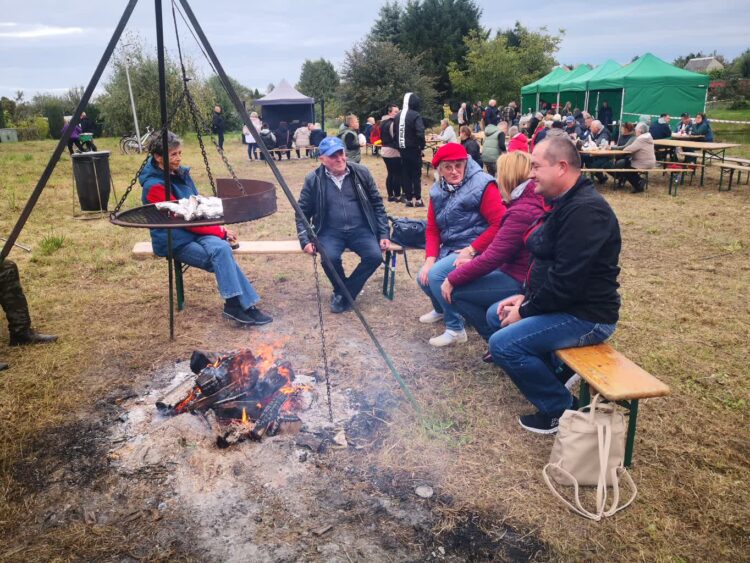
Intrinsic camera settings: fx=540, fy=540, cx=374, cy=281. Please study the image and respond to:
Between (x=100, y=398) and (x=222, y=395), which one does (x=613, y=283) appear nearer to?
(x=222, y=395)

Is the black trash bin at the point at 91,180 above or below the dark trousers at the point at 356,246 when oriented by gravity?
above

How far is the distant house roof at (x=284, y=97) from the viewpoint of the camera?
2417 centimetres

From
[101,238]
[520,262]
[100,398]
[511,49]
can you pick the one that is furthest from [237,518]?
[511,49]

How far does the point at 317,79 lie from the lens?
5422 cm

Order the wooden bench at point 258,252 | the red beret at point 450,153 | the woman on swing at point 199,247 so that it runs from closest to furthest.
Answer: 1. the red beret at point 450,153
2. the woman on swing at point 199,247
3. the wooden bench at point 258,252

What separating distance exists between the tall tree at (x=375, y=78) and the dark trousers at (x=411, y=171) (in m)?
14.6

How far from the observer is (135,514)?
8.64 ft

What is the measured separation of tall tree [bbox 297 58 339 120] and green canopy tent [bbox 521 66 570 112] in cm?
2175

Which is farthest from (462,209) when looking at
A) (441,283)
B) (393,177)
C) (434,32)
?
(434,32)

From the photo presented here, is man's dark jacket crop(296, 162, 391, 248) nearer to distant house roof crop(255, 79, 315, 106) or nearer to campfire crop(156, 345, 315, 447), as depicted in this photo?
campfire crop(156, 345, 315, 447)

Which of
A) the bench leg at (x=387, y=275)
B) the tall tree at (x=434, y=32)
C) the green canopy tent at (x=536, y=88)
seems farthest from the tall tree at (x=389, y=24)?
the bench leg at (x=387, y=275)

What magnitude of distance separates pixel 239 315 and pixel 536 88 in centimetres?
2572

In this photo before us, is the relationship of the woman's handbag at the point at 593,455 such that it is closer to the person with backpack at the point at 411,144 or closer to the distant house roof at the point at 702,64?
the person with backpack at the point at 411,144

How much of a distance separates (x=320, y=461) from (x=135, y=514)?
95cm
